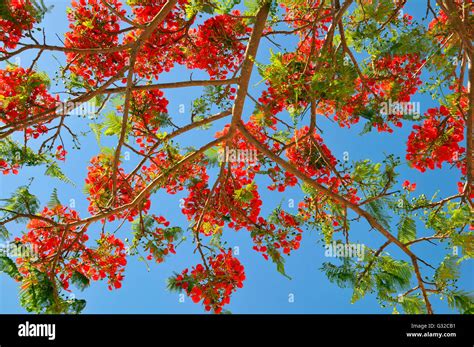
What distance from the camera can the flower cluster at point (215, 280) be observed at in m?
3.51

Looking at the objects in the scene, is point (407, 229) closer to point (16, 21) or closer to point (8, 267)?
point (8, 267)

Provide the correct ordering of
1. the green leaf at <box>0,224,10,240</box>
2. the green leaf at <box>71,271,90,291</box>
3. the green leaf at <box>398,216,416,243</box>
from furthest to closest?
the green leaf at <box>398,216,416,243</box>
the green leaf at <box>71,271,90,291</box>
the green leaf at <box>0,224,10,240</box>

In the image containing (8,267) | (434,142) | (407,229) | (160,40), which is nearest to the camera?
(8,267)

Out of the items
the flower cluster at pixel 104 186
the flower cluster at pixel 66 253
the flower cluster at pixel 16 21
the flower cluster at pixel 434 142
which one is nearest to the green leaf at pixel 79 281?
the flower cluster at pixel 66 253

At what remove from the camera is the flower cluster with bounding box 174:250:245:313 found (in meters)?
3.51

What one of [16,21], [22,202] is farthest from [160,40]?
[22,202]

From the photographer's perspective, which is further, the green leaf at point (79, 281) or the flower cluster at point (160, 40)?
the flower cluster at point (160, 40)

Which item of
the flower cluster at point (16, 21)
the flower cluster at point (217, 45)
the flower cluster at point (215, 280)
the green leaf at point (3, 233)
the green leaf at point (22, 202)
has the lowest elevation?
the flower cluster at point (215, 280)

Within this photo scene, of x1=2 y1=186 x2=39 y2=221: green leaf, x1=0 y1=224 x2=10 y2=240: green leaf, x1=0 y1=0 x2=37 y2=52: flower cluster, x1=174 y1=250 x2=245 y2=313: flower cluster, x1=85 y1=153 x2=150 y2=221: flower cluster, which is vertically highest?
x1=0 y1=0 x2=37 y2=52: flower cluster

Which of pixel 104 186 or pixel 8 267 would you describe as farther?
pixel 104 186

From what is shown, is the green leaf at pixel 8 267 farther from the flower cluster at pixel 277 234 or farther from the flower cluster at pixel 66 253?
the flower cluster at pixel 277 234

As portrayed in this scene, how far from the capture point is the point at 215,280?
358cm

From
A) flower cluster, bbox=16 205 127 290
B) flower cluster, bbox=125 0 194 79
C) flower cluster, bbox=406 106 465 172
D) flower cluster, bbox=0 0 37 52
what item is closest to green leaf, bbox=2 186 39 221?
flower cluster, bbox=16 205 127 290

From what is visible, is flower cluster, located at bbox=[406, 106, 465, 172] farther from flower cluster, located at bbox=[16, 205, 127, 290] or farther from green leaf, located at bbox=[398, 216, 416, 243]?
flower cluster, located at bbox=[16, 205, 127, 290]
